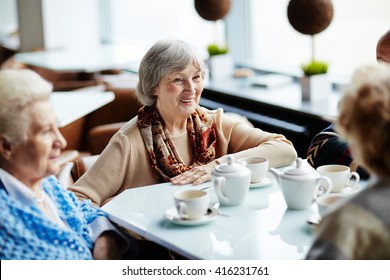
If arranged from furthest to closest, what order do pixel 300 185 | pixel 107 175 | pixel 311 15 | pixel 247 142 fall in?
pixel 311 15, pixel 247 142, pixel 107 175, pixel 300 185

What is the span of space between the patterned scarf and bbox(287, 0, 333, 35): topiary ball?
1.24m

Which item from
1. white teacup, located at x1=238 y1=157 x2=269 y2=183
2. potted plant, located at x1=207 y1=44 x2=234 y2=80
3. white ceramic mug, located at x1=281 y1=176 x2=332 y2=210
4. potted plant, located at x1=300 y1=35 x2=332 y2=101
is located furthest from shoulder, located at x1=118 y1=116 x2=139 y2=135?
potted plant, located at x1=207 y1=44 x2=234 y2=80

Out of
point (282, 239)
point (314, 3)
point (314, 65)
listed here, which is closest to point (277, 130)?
point (314, 65)

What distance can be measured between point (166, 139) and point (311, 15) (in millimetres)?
1423

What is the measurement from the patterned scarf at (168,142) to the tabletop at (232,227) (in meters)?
0.29

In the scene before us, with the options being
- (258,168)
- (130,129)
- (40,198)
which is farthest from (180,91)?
(40,198)

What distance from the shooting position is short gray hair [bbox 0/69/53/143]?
5.62 feet

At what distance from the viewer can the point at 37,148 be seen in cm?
178

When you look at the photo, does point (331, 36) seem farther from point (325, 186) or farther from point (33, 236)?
point (33, 236)

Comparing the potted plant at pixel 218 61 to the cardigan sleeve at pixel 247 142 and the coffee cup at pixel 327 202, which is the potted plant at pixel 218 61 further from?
the coffee cup at pixel 327 202

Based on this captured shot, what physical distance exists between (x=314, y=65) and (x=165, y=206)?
6.80ft

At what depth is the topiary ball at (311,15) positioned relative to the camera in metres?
3.60

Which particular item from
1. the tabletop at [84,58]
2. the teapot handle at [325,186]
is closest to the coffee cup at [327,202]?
the teapot handle at [325,186]

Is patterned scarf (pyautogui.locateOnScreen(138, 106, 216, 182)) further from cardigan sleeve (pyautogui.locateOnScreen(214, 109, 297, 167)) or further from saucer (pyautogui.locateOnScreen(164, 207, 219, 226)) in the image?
saucer (pyautogui.locateOnScreen(164, 207, 219, 226))
